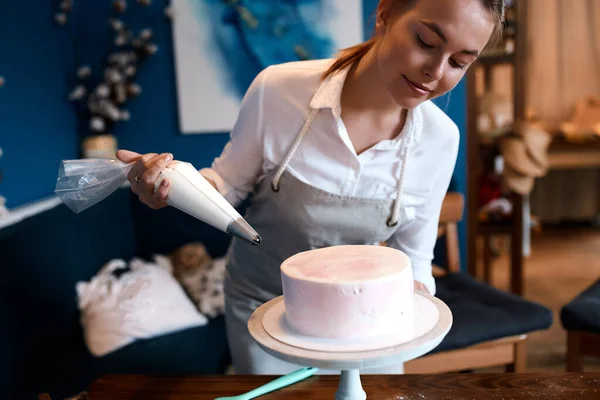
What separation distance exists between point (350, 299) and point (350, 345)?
0.06 metres

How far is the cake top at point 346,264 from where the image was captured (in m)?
0.87

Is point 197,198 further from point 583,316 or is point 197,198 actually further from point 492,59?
point 492,59

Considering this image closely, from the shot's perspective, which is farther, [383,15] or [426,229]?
[426,229]

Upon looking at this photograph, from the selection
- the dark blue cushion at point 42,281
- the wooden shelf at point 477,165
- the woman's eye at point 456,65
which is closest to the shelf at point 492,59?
the wooden shelf at point 477,165

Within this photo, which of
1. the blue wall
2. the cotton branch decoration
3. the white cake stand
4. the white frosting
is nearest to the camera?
the white cake stand

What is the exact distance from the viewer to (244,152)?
134 cm

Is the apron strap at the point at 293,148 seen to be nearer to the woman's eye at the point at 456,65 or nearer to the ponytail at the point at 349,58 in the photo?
the ponytail at the point at 349,58

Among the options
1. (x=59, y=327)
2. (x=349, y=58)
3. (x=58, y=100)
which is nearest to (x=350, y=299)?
(x=349, y=58)

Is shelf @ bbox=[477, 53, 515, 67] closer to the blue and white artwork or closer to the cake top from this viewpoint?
the blue and white artwork

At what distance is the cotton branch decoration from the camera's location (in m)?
3.38

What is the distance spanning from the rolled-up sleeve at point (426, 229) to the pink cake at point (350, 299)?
1.58 feet

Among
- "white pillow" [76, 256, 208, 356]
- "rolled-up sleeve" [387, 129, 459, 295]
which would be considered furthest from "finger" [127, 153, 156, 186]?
"white pillow" [76, 256, 208, 356]

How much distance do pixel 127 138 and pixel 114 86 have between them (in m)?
0.31

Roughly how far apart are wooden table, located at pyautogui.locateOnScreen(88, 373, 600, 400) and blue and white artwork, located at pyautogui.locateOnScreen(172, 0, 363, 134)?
95.4 inches
